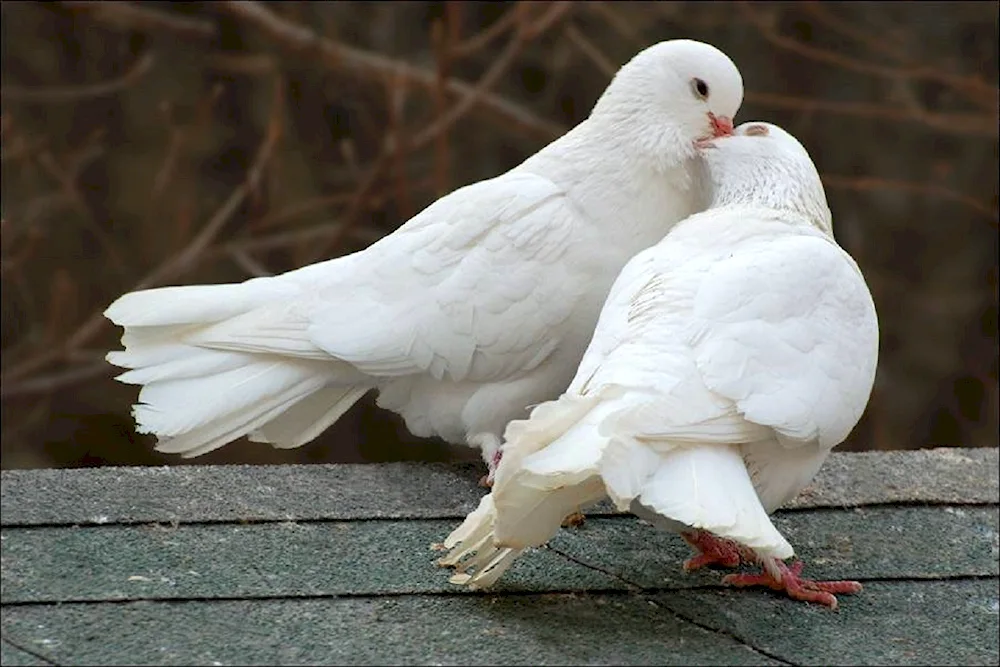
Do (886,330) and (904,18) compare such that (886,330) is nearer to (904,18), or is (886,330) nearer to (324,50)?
(904,18)

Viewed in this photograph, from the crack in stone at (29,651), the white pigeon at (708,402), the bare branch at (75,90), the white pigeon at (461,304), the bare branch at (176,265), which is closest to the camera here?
the crack in stone at (29,651)

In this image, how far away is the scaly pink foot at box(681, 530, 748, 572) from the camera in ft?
11.0

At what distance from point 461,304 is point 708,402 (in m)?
0.95

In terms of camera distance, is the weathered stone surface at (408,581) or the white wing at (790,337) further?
the white wing at (790,337)

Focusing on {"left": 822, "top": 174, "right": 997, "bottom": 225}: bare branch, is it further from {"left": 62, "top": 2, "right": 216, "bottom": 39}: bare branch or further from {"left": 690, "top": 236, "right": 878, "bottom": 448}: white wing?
{"left": 690, "top": 236, "right": 878, "bottom": 448}: white wing

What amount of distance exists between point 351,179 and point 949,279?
247cm

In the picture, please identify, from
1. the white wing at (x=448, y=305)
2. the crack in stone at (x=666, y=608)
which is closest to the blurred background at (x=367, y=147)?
the white wing at (x=448, y=305)

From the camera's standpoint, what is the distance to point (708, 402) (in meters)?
2.92

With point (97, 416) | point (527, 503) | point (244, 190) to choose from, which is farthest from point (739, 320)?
point (97, 416)

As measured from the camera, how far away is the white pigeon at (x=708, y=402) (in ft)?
9.14

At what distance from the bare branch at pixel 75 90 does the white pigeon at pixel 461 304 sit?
7.16ft

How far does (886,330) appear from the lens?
668 centimetres

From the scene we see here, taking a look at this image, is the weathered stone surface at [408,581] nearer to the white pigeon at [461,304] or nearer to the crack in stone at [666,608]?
the crack in stone at [666,608]

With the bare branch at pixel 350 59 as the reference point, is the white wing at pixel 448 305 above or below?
below
